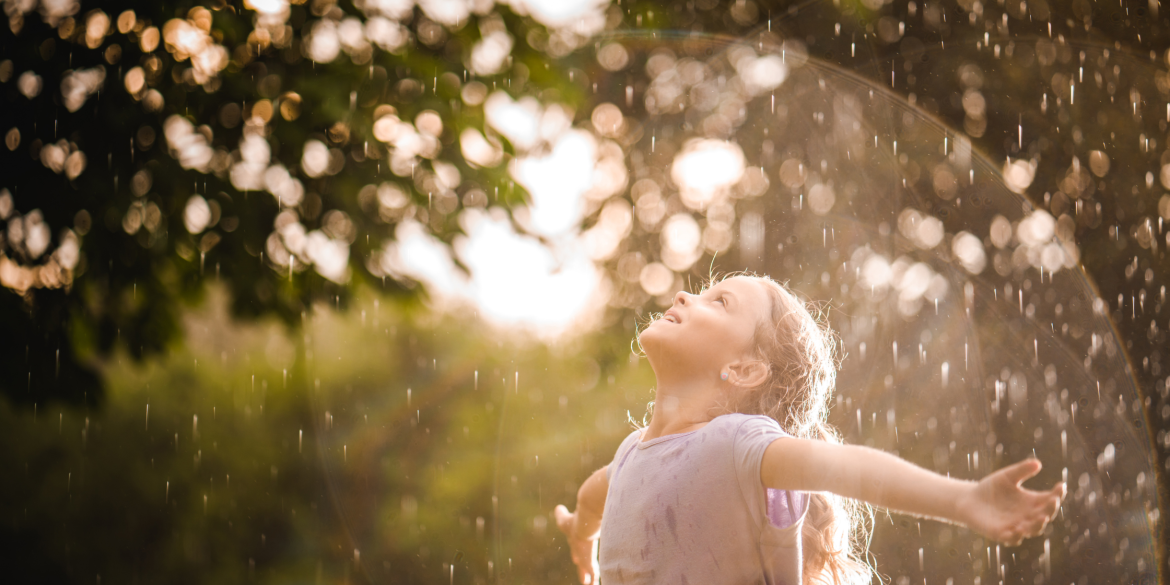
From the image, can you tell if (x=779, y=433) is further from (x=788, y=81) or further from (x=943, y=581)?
(x=788, y=81)

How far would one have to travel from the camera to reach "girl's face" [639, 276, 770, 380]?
3.21ft

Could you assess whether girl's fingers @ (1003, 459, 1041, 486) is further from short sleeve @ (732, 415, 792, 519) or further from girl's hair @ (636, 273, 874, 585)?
girl's hair @ (636, 273, 874, 585)

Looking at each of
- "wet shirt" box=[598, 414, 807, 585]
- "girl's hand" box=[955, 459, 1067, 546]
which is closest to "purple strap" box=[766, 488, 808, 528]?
"wet shirt" box=[598, 414, 807, 585]

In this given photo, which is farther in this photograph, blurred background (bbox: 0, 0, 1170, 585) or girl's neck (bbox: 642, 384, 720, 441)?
blurred background (bbox: 0, 0, 1170, 585)

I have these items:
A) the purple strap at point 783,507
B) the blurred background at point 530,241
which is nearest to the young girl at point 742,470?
the purple strap at point 783,507

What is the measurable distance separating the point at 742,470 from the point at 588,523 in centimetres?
42

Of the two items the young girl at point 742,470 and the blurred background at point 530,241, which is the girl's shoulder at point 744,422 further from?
the blurred background at point 530,241

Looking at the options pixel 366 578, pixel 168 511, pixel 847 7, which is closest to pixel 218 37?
pixel 847 7

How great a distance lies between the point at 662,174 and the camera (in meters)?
4.20

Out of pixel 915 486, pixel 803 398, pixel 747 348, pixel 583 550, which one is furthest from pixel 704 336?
pixel 583 550

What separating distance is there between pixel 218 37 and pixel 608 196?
98.7 inches

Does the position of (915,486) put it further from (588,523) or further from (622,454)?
(588,523)

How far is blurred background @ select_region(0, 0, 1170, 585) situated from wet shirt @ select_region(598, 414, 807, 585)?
3.36 feet

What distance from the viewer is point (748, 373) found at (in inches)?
38.9
